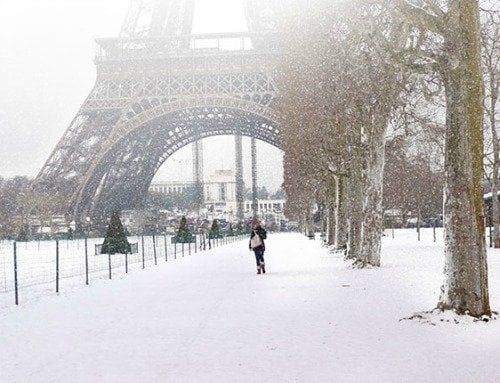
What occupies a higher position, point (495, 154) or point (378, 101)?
point (378, 101)

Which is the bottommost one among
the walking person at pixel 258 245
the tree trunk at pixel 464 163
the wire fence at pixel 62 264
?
the wire fence at pixel 62 264

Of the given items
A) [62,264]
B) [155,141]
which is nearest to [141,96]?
[155,141]

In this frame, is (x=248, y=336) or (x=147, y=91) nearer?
(x=248, y=336)

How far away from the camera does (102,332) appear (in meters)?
9.35

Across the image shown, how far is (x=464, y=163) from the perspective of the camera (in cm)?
967

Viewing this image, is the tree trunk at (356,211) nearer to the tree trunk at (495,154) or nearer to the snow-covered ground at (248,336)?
the tree trunk at (495,154)

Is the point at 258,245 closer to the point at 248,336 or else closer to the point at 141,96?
the point at 248,336

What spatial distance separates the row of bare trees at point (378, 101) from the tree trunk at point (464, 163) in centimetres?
1

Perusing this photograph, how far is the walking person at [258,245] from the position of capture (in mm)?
19422

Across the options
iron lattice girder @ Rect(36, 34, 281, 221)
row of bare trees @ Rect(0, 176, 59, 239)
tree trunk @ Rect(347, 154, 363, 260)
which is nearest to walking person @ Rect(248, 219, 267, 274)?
tree trunk @ Rect(347, 154, 363, 260)

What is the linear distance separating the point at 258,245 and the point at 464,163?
10.7 m

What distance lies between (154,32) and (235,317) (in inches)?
2279

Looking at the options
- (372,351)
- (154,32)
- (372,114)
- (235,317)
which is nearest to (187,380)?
(372,351)

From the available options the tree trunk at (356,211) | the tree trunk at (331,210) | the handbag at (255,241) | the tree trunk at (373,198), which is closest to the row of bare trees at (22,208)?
the tree trunk at (331,210)
